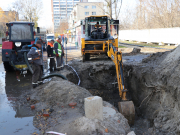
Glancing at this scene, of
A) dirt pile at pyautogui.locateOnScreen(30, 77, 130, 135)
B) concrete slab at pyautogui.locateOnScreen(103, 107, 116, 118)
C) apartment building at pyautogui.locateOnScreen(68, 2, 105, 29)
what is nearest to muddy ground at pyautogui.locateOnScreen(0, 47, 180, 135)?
dirt pile at pyautogui.locateOnScreen(30, 77, 130, 135)

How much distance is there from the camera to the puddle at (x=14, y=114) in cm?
401

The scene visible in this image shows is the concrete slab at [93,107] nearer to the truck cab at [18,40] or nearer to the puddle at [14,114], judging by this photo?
the puddle at [14,114]

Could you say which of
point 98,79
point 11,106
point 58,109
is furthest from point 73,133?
point 98,79

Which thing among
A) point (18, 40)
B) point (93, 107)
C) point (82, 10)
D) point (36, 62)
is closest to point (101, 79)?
point (36, 62)

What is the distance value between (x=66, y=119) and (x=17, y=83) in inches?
183

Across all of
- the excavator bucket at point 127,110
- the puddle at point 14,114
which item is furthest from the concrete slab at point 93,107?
the excavator bucket at point 127,110

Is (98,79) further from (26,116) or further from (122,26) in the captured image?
(122,26)

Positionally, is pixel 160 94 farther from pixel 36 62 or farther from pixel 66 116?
pixel 36 62

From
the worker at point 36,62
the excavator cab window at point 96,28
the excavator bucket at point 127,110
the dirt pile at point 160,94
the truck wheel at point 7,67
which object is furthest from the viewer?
the excavator cab window at point 96,28

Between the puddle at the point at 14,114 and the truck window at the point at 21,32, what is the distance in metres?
3.67

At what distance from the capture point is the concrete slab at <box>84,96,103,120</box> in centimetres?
376

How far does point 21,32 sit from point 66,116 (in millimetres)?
7442

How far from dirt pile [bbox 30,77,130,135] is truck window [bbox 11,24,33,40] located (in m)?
4.76

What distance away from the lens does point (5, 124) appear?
4285mm
